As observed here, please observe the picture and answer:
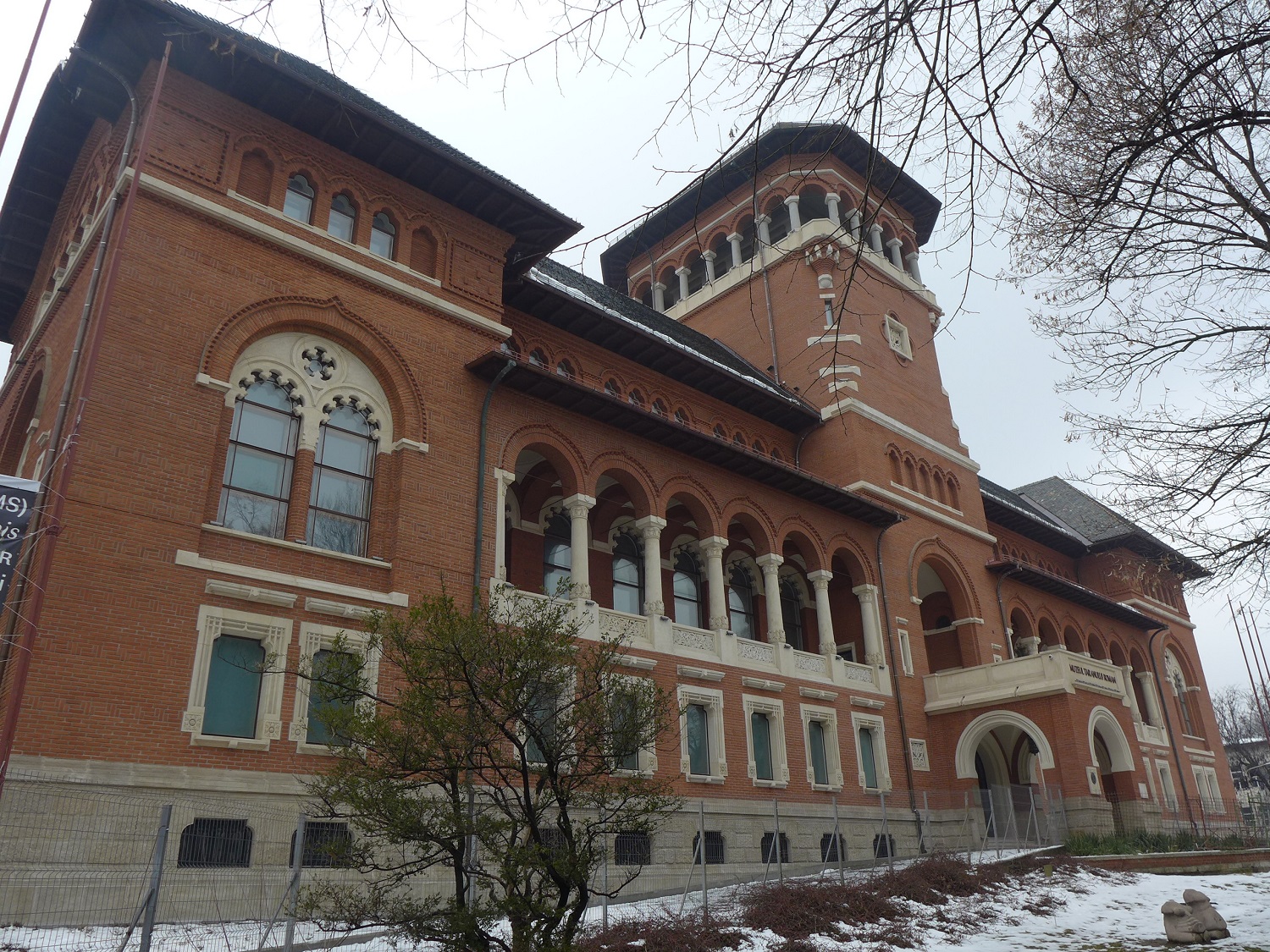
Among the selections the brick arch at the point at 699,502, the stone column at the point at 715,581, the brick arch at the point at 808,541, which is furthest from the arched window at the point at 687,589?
the brick arch at the point at 808,541

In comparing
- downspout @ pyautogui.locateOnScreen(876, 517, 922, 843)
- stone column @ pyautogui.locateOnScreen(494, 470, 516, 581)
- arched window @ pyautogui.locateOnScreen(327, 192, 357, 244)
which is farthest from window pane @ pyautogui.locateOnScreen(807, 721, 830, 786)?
arched window @ pyautogui.locateOnScreen(327, 192, 357, 244)

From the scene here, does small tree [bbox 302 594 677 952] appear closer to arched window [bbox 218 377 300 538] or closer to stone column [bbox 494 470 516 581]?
arched window [bbox 218 377 300 538]

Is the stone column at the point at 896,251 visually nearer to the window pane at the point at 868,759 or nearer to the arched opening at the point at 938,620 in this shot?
the arched opening at the point at 938,620

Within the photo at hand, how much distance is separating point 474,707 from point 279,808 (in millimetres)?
7355

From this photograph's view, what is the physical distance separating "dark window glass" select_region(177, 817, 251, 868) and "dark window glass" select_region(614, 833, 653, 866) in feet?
21.9

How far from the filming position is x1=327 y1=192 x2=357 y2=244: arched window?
1861 cm

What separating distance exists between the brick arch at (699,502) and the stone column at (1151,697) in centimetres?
2425

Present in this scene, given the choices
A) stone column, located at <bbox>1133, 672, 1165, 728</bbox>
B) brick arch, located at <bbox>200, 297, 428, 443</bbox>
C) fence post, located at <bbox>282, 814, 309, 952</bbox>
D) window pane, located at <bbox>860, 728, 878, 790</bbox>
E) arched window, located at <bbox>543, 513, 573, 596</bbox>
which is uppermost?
brick arch, located at <bbox>200, 297, 428, 443</bbox>

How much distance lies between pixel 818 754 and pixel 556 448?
32.8 feet

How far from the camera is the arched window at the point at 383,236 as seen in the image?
19094mm

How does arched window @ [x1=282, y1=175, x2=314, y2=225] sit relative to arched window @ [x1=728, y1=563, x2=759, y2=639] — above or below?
above

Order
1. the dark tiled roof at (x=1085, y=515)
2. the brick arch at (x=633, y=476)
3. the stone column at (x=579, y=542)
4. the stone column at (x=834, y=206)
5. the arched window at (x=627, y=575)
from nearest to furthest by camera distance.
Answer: the stone column at (x=579, y=542), the brick arch at (x=633, y=476), the arched window at (x=627, y=575), the stone column at (x=834, y=206), the dark tiled roof at (x=1085, y=515)

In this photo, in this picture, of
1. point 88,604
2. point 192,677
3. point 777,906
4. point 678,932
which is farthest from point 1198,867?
point 88,604

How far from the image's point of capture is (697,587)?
25.9 metres
